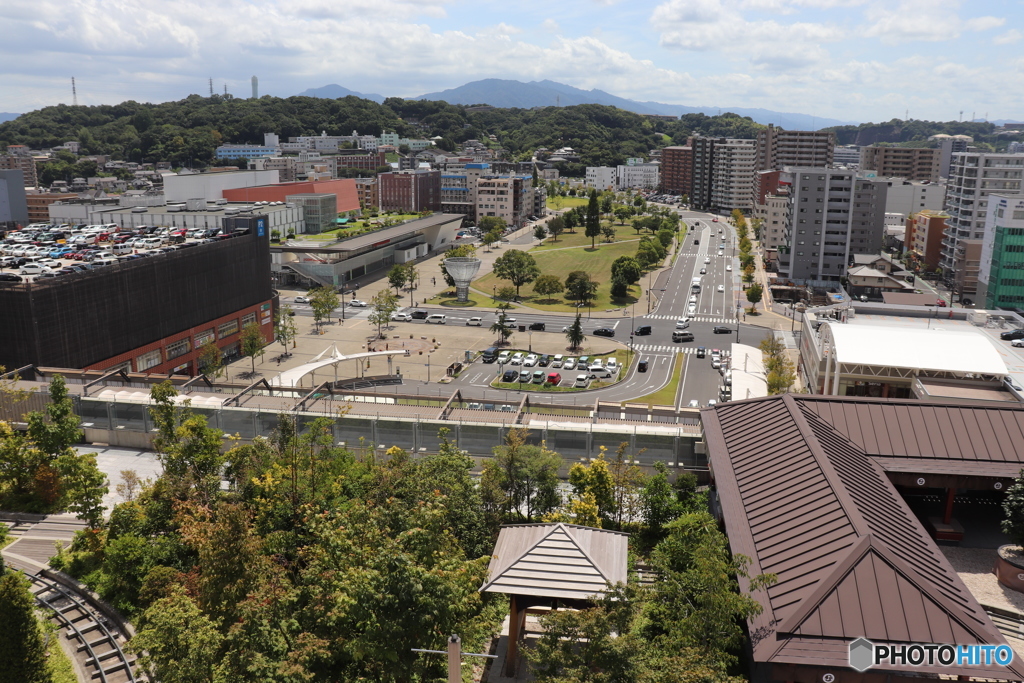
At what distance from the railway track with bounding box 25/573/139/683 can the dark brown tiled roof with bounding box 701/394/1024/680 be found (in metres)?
13.7

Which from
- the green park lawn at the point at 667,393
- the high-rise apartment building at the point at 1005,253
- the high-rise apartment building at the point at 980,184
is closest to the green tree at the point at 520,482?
the green park lawn at the point at 667,393

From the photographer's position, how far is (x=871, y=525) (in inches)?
614

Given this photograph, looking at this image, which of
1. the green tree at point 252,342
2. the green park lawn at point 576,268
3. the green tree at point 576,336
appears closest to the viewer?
the green tree at point 252,342

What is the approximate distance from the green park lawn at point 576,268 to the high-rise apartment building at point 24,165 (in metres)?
102

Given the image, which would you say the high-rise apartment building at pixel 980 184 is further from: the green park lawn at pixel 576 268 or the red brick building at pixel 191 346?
the red brick building at pixel 191 346

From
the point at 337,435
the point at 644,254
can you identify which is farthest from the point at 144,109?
the point at 337,435

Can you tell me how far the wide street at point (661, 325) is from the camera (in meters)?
47.9

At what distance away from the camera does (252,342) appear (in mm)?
50750

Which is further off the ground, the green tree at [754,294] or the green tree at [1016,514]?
the green tree at [1016,514]

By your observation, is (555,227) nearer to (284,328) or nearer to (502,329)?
(502,329)

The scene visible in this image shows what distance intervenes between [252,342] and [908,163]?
131 m

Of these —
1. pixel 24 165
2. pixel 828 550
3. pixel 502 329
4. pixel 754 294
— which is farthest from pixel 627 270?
pixel 24 165

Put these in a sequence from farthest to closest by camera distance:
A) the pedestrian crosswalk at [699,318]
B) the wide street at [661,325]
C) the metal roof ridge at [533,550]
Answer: the pedestrian crosswalk at [699,318]
the wide street at [661,325]
the metal roof ridge at [533,550]

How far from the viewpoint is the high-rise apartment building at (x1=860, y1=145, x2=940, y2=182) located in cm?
13700
